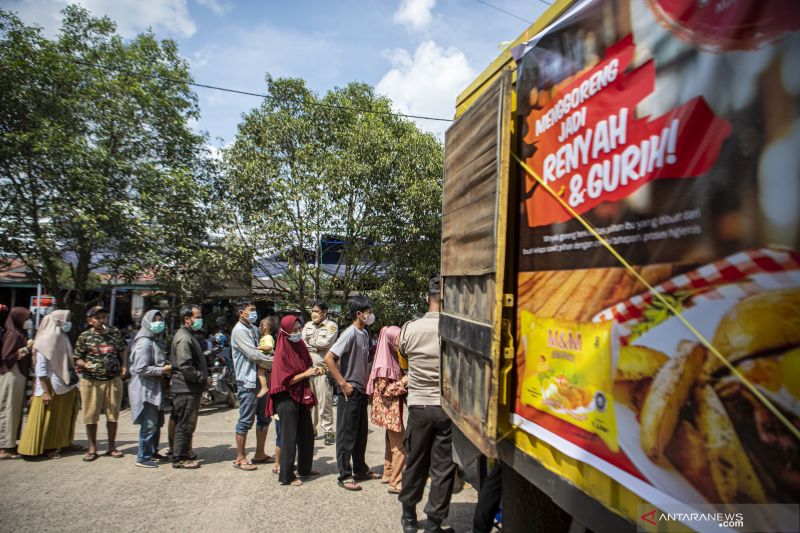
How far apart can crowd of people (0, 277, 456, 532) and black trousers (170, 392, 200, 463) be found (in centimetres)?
1

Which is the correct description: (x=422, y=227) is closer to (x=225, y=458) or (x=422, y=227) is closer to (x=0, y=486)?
(x=225, y=458)

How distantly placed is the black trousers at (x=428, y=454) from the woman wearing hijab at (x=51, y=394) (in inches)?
178

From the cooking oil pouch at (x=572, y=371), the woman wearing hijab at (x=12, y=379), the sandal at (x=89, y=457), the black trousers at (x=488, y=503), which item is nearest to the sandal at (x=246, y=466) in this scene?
the sandal at (x=89, y=457)

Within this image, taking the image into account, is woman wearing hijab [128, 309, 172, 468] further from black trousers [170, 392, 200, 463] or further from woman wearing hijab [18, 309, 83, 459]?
woman wearing hijab [18, 309, 83, 459]

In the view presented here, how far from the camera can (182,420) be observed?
18.4ft

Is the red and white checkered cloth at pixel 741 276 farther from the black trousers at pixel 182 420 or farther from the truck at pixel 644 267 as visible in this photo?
the black trousers at pixel 182 420

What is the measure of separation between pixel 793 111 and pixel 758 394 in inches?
25.2

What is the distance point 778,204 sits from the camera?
3.68ft

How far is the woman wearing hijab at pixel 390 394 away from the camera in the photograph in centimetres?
496

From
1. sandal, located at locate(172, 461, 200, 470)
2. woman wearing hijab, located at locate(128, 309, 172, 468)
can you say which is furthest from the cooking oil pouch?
woman wearing hijab, located at locate(128, 309, 172, 468)

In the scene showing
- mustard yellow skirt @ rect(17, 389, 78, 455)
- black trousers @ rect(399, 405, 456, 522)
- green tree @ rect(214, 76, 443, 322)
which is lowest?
mustard yellow skirt @ rect(17, 389, 78, 455)

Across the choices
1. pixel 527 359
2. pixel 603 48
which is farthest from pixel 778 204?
pixel 527 359

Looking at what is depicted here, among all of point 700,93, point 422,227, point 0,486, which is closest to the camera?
point 700,93

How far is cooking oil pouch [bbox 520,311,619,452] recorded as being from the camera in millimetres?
1678
